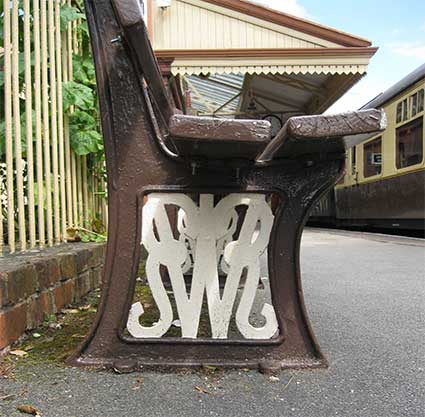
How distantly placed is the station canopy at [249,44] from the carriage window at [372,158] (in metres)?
2.71

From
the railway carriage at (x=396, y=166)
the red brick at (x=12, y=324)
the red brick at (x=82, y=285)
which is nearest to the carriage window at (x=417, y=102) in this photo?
the railway carriage at (x=396, y=166)

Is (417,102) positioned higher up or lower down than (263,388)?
higher up

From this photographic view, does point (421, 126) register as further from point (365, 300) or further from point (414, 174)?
point (365, 300)

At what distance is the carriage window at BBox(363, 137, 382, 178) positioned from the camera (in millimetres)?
9514

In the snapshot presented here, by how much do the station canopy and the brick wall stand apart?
337cm

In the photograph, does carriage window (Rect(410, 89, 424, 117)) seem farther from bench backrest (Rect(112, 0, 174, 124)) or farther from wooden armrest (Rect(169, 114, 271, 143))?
wooden armrest (Rect(169, 114, 271, 143))

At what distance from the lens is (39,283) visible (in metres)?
1.95

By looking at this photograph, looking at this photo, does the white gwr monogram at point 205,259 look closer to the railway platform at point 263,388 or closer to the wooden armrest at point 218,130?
the railway platform at point 263,388

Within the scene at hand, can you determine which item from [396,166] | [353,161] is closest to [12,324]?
[396,166]

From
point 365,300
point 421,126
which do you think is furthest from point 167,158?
point 421,126

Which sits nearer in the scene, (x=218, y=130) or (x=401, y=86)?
(x=218, y=130)

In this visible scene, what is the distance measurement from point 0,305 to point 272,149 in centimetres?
106

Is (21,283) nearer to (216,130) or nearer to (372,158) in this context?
(216,130)

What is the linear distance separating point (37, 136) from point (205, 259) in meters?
1.36
